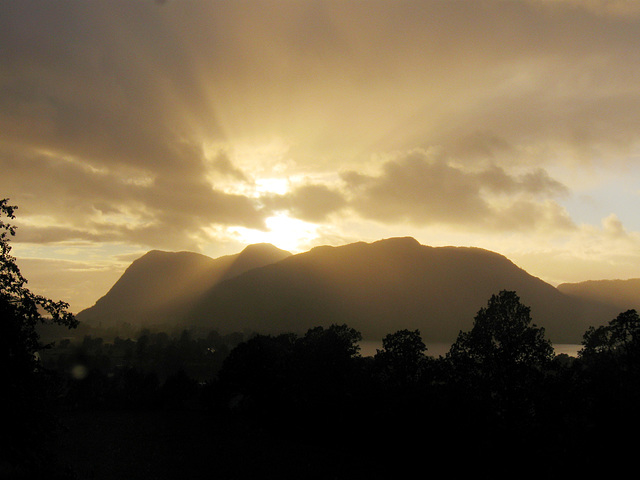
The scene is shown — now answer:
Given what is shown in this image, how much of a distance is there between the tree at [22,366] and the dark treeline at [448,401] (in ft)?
4.90

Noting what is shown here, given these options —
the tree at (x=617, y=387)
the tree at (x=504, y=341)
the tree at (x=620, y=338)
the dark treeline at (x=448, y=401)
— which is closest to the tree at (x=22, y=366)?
the dark treeline at (x=448, y=401)

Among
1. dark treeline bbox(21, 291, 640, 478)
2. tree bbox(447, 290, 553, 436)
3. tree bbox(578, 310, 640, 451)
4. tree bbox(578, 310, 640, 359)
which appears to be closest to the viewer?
tree bbox(578, 310, 640, 451)

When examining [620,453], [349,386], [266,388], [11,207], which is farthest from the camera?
[266,388]

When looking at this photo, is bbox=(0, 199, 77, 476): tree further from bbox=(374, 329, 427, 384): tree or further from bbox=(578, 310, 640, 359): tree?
bbox=(578, 310, 640, 359): tree

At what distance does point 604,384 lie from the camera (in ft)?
106

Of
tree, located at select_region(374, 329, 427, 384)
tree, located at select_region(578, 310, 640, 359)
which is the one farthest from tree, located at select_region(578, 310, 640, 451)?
tree, located at select_region(374, 329, 427, 384)

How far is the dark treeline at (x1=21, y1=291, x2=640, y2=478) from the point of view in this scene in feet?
99.0

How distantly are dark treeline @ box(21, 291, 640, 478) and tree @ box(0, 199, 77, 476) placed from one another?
58.7 inches

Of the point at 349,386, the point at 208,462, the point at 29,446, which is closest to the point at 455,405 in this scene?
the point at 349,386

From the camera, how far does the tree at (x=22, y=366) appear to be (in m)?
15.4

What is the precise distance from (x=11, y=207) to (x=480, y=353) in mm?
33146

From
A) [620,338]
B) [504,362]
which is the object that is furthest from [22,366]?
[620,338]

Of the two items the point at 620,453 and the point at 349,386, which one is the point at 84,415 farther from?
the point at 620,453

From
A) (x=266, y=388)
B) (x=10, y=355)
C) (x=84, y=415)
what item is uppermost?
(x=10, y=355)
